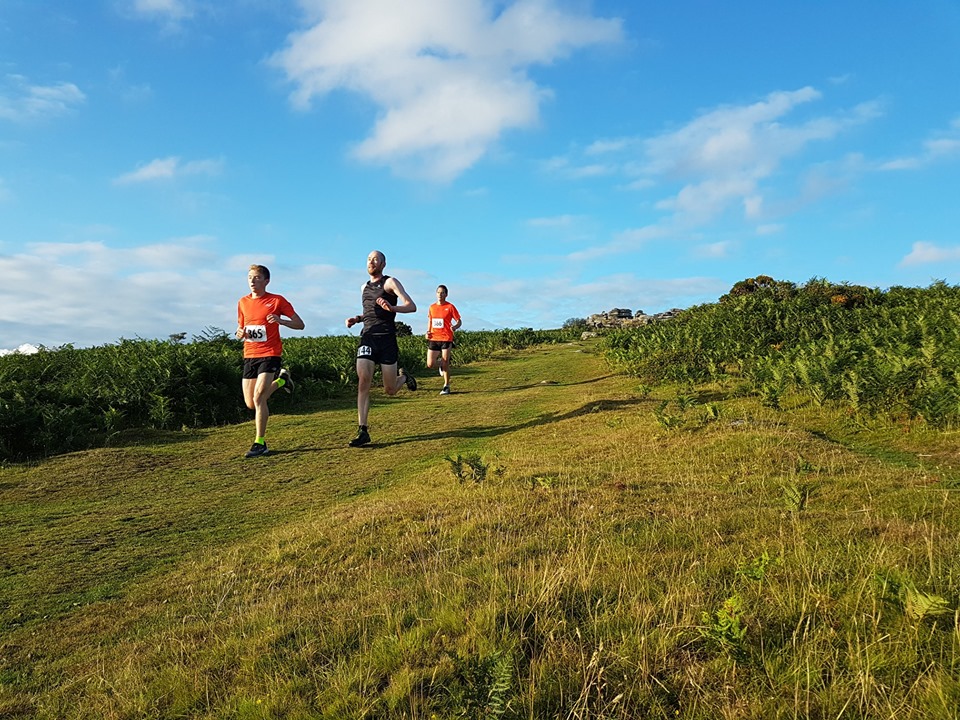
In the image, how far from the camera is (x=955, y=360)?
8.70m

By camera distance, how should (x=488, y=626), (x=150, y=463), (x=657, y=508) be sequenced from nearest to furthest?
(x=488, y=626), (x=657, y=508), (x=150, y=463)

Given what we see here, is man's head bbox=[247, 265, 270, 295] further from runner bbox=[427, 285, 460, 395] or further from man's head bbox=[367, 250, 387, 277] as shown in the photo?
runner bbox=[427, 285, 460, 395]

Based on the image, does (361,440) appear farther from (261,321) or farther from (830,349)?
(830,349)

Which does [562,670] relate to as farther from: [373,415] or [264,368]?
[373,415]

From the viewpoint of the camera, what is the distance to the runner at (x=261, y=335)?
8.98 m

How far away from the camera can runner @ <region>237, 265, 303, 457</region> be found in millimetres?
8977

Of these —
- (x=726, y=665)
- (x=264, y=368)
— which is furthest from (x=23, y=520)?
(x=726, y=665)

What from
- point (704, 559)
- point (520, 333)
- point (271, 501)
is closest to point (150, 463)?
point (271, 501)

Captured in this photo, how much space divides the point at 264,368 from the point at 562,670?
742cm

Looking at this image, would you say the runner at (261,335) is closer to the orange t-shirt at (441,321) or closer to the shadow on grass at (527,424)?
the shadow on grass at (527,424)

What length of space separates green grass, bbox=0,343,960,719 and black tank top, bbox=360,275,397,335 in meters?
2.62

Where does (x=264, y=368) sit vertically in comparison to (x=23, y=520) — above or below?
above

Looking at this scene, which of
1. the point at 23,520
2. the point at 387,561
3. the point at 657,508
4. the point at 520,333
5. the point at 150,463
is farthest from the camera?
the point at 520,333

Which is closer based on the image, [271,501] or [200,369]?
[271,501]
